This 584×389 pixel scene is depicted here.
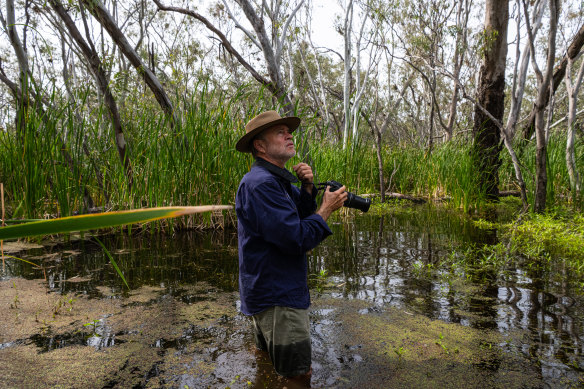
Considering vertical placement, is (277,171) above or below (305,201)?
above

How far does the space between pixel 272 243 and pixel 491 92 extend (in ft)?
21.7

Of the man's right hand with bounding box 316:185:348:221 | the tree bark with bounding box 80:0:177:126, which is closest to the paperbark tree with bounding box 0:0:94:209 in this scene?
the tree bark with bounding box 80:0:177:126

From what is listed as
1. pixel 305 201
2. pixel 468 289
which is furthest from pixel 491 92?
pixel 305 201

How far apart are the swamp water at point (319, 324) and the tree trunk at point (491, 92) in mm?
3612

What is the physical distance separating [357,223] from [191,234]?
2.51m

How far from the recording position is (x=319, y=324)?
94.0 inches

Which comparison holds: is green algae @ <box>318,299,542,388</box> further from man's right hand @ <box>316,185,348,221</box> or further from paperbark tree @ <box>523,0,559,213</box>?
A: paperbark tree @ <box>523,0,559,213</box>

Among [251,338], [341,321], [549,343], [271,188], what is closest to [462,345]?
[549,343]

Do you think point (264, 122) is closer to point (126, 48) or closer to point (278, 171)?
point (278, 171)

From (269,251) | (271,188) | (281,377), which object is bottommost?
(281,377)

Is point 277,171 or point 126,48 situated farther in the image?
point 126,48

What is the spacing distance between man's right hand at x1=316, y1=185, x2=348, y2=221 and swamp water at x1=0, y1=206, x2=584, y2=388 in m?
0.73

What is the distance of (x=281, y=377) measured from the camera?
1.85m

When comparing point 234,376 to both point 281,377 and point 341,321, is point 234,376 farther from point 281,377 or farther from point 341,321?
point 341,321
